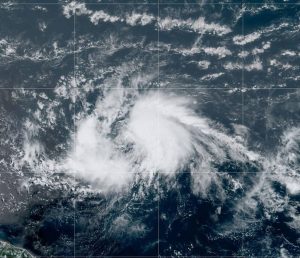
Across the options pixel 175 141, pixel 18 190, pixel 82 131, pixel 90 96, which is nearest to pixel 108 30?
pixel 90 96

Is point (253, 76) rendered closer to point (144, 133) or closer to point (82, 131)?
point (144, 133)

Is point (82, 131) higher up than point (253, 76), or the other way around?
point (253, 76)

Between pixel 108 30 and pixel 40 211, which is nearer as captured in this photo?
pixel 40 211

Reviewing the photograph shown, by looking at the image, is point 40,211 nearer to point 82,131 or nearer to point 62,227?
point 62,227

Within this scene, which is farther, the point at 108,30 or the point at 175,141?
A: the point at 108,30

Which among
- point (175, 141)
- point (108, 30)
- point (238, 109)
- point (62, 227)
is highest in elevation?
point (108, 30)

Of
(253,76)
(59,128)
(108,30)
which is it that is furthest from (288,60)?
(59,128)
